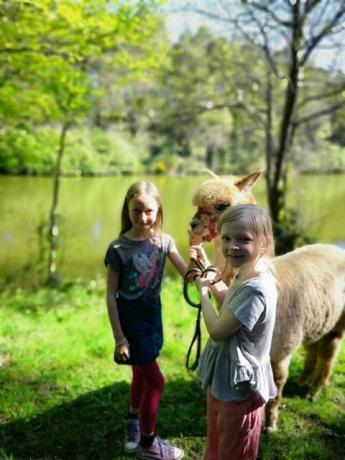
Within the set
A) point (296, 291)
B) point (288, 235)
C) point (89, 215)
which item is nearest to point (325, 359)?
point (296, 291)

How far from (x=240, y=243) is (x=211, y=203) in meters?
0.58

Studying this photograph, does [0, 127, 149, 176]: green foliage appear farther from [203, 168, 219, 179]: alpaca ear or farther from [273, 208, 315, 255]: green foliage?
[203, 168, 219, 179]: alpaca ear

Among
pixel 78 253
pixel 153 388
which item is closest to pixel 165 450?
pixel 153 388

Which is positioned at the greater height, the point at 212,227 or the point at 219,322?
the point at 212,227

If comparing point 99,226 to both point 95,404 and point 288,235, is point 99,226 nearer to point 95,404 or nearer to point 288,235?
point 288,235

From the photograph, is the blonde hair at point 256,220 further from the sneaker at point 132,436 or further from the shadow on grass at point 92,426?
the shadow on grass at point 92,426

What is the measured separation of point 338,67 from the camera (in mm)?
6898

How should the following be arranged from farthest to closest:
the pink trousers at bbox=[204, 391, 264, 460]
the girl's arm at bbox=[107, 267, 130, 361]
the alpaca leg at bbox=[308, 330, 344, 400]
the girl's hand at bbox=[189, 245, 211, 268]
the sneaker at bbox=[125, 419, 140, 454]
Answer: the alpaca leg at bbox=[308, 330, 344, 400], the sneaker at bbox=[125, 419, 140, 454], the girl's arm at bbox=[107, 267, 130, 361], the girl's hand at bbox=[189, 245, 211, 268], the pink trousers at bbox=[204, 391, 264, 460]

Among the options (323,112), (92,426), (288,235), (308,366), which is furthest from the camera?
(288,235)

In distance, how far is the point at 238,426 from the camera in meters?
1.77

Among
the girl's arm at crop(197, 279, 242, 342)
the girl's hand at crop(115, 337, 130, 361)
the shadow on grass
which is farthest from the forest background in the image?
the girl's arm at crop(197, 279, 242, 342)

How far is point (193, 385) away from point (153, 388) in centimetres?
107

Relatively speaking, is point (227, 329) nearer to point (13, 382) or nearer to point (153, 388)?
point (153, 388)

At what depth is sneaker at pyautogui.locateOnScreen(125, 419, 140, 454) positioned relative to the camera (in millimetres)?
2572
